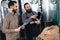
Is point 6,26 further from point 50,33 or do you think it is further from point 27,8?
point 50,33

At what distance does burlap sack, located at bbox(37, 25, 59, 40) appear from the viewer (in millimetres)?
2088

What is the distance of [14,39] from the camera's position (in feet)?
7.13

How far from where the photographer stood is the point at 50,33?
2086mm

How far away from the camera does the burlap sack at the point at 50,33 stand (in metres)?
2.09

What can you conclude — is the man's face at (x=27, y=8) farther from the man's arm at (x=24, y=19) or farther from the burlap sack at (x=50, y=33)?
the burlap sack at (x=50, y=33)

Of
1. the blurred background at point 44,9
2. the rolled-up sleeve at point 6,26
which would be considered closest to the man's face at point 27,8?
the blurred background at point 44,9

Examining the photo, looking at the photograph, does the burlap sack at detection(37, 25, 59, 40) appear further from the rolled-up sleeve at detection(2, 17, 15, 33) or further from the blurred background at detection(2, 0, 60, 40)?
the rolled-up sleeve at detection(2, 17, 15, 33)

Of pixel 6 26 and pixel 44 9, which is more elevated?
pixel 44 9

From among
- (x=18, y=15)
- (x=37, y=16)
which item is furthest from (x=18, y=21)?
(x=37, y=16)

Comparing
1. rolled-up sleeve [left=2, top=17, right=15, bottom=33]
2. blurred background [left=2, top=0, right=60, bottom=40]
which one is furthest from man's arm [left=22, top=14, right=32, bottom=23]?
rolled-up sleeve [left=2, top=17, right=15, bottom=33]

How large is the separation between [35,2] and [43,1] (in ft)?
0.26

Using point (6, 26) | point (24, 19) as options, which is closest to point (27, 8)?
point (24, 19)

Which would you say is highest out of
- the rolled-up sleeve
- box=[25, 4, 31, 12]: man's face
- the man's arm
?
box=[25, 4, 31, 12]: man's face

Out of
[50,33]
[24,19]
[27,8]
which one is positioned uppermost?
[27,8]
